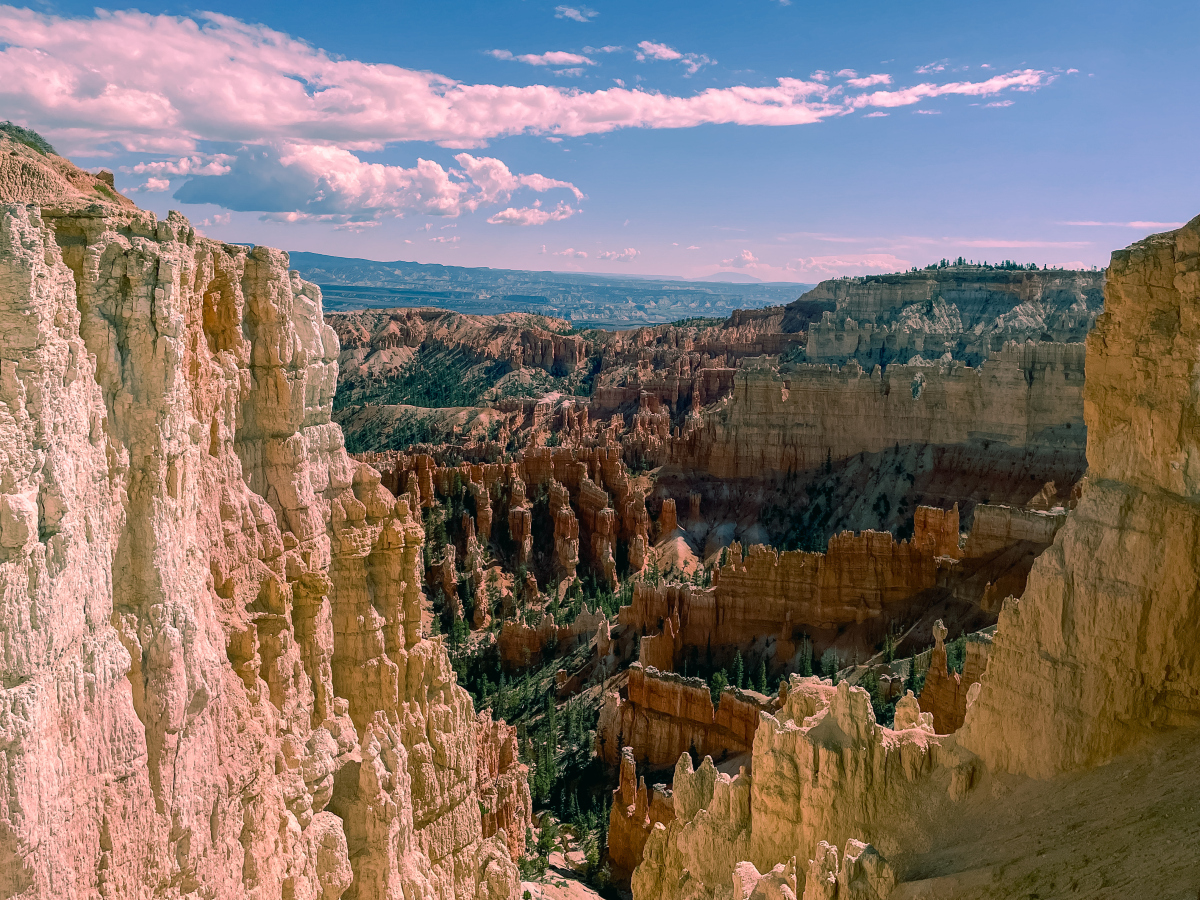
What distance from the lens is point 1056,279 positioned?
9544 cm

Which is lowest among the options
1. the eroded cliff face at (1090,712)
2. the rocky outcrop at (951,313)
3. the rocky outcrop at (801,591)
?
the rocky outcrop at (801,591)

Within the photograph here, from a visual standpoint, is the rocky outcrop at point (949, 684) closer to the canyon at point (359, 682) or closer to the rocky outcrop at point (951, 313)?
the canyon at point (359, 682)

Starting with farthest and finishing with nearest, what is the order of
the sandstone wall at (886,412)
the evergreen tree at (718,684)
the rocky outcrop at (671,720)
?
Answer: the sandstone wall at (886,412), the evergreen tree at (718,684), the rocky outcrop at (671,720)

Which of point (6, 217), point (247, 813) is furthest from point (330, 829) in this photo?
point (6, 217)

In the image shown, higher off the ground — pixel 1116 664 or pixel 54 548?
pixel 54 548

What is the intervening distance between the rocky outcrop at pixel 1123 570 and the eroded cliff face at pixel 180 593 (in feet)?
32.4

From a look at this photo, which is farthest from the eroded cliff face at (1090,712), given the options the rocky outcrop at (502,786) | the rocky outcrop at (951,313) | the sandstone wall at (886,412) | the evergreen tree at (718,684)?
the rocky outcrop at (951,313)

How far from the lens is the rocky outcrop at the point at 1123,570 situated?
10.1m

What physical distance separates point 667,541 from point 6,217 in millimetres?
55092

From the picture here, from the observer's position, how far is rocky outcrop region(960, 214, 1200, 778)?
33.1ft

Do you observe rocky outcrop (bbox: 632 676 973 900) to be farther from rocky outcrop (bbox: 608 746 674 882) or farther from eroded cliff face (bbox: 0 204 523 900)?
rocky outcrop (bbox: 608 746 674 882)

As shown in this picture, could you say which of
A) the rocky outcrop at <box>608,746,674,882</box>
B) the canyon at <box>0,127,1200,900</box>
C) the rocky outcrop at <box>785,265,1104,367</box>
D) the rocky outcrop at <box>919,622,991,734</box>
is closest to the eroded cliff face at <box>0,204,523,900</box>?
the canyon at <box>0,127,1200,900</box>

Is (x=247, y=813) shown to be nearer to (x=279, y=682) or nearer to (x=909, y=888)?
(x=279, y=682)

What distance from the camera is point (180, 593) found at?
34.6ft
